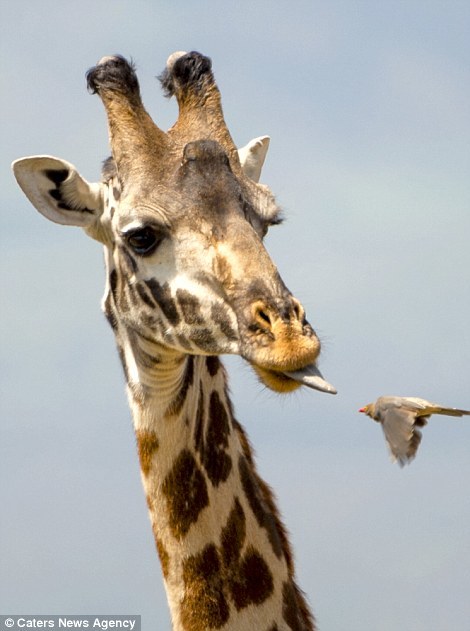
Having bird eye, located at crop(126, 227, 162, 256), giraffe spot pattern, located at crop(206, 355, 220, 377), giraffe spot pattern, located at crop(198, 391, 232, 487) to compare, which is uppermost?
bird eye, located at crop(126, 227, 162, 256)

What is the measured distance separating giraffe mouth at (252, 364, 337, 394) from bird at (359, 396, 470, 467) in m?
1.92

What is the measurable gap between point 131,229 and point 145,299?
58 cm

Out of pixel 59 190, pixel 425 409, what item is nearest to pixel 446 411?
pixel 425 409

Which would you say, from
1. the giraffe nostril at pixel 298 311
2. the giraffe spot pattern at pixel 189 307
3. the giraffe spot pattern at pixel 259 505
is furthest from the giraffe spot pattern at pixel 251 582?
the giraffe nostril at pixel 298 311

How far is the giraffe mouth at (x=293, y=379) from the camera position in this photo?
9656mm

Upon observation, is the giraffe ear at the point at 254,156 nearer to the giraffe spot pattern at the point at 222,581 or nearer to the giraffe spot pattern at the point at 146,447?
the giraffe spot pattern at the point at 146,447

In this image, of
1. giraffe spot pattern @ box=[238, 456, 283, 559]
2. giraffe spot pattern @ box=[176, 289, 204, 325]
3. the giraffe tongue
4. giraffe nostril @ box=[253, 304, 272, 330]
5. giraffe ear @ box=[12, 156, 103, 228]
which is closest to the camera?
the giraffe tongue

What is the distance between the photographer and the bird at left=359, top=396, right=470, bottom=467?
38.6 feet

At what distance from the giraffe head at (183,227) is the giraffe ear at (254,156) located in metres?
0.89

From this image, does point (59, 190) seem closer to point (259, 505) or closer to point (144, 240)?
point (144, 240)

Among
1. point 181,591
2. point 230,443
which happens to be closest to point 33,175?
point 230,443

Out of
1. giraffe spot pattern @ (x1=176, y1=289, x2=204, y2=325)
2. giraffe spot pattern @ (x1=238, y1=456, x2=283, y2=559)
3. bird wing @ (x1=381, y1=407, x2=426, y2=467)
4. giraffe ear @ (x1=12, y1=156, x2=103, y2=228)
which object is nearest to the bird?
bird wing @ (x1=381, y1=407, x2=426, y2=467)

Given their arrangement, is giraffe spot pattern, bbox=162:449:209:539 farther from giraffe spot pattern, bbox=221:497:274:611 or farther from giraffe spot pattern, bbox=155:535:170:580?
giraffe spot pattern, bbox=221:497:274:611

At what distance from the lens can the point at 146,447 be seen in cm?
1136
